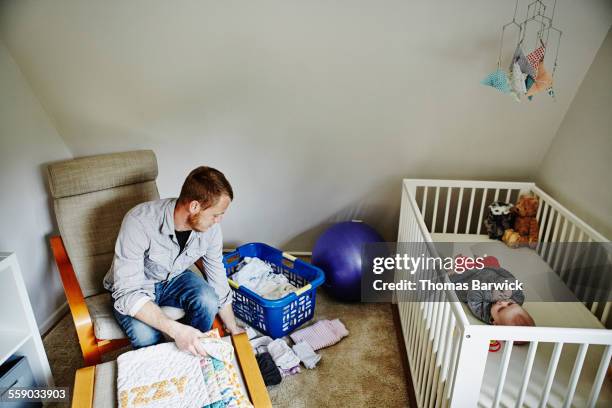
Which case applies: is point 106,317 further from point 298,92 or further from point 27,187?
point 298,92

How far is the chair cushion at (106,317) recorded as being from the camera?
66.6 inches

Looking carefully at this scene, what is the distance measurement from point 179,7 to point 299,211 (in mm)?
1479

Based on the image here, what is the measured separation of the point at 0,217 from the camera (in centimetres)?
195

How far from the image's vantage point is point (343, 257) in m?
2.36

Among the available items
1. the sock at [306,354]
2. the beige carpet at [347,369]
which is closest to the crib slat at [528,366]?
the beige carpet at [347,369]

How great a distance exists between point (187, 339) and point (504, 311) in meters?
1.27

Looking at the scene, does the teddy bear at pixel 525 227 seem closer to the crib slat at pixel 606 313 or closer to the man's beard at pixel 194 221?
the crib slat at pixel 606 313

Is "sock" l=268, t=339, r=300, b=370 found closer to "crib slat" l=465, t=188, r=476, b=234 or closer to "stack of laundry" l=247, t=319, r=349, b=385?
"stack of laundry" l=247, t=319, r=349, b=385

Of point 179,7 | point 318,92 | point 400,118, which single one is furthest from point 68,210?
point 400,118

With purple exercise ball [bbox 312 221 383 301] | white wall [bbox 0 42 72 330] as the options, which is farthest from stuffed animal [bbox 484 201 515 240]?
white wall [bbox 0 42 72 330]

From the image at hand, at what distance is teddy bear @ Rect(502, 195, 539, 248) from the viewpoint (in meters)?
2.26

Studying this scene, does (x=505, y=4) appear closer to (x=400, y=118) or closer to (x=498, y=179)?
(x=400, y=118)

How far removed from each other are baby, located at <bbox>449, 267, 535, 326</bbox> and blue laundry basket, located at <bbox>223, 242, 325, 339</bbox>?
2.51 ft

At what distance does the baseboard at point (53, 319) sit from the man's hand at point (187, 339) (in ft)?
3.92
